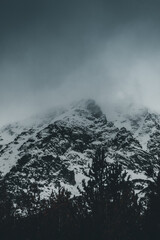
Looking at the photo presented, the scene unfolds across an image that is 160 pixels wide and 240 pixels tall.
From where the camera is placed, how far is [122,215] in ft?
63.4

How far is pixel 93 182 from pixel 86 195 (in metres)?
1.82

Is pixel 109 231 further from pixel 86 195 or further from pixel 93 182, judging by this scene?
pixel 93 182

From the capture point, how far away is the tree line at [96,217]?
17141 mm

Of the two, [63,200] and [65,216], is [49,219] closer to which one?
[65,216]

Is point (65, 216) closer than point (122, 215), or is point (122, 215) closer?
point (122, 215)

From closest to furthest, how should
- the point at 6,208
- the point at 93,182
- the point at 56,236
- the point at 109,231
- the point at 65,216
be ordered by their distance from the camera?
the point at 109,231
the point at 56,236
the point at 65,216
the point at 93,182
the point at 6,208

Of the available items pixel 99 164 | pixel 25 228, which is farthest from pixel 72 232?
pixel 99 164

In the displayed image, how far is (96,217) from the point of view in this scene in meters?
16.9

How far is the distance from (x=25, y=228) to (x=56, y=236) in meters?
3.18

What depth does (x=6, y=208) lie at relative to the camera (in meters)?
27.9

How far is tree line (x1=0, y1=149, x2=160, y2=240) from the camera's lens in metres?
17.1

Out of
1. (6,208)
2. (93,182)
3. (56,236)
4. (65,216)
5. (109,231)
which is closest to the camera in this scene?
(109,231)

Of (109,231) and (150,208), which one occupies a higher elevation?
(150,208)

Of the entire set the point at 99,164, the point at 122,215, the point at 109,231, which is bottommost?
the point at 109,231
